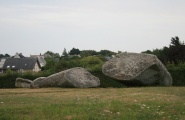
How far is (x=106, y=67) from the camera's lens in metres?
32.6

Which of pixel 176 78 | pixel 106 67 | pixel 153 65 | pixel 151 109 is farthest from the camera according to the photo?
pixel 176 78

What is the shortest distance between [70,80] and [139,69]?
251 inches

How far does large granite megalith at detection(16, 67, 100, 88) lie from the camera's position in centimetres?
2981

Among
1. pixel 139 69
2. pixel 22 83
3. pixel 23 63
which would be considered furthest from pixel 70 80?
pixel 23 63

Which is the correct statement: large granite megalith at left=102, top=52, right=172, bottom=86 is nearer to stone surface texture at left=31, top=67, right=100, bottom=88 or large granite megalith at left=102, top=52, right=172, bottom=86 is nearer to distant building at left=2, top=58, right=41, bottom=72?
stone surface texture at left=31, top=67, right=100, bottom=88

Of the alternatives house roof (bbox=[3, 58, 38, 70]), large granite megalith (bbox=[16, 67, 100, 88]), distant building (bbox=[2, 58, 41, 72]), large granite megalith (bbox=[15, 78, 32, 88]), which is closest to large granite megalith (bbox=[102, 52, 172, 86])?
large granite megalith (bbox=[16, 67, 100, 88])

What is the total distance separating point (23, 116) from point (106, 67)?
21.4 metres

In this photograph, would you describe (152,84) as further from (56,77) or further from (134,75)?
(56,77)

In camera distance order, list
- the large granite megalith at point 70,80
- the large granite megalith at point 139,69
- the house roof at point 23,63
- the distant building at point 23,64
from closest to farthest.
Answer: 1. the large granite megalith at point 70,80
2. the large granite megalith at point 139,69
3. the distant building at point 23,64
4. the house roof at point 23,63

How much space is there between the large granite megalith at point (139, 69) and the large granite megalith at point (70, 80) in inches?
81.5

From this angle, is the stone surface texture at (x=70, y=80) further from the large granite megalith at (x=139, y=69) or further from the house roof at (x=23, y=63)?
the house roof at (x=23, y=63)

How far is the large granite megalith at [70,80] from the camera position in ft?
97.8

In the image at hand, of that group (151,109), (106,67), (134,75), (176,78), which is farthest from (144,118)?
(176,78)

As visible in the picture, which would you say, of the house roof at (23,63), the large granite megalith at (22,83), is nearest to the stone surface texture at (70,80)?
the large granite megalith at (22,83)
